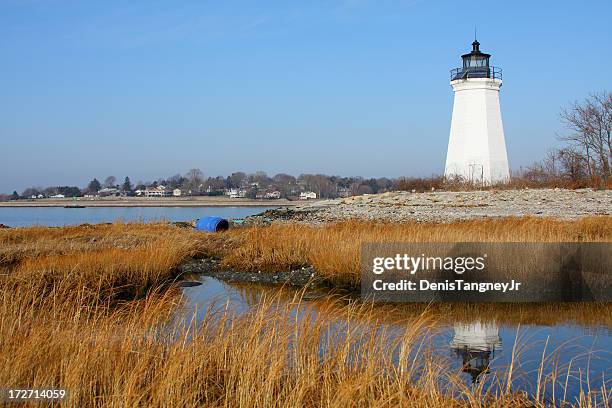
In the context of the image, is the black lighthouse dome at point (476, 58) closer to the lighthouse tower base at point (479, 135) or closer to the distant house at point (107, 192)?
the lighthouse tower base at point (479, 135)

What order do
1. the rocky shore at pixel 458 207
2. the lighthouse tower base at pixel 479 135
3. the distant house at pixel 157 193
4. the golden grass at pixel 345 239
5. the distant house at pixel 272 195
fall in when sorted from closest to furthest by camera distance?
the golden grass at pixel 345 239, the rocky shore at pixel 458 207, the lighthouse tower base at pixel 479 135, the distant house at pixel 272 195, the distant house at pixel 157 193

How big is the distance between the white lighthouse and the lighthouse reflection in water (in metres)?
25.7

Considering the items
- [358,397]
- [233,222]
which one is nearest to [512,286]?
[358,397]

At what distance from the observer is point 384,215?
21578 mm

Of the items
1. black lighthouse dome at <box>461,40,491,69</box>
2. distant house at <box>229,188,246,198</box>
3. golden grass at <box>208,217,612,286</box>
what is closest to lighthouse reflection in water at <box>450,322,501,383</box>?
golden grass at <box>208,217,612,286</box>

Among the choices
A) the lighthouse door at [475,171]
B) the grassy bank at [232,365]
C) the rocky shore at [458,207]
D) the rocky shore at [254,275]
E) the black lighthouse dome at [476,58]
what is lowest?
the rocky shore at [254,275]

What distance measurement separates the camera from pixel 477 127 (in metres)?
34.0

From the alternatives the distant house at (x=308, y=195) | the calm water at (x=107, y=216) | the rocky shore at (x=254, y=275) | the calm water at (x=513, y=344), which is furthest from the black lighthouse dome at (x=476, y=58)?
the distant house at (x=308, y=195)

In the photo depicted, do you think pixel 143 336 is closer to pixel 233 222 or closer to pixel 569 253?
pixel 569 253

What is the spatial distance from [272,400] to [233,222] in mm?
19786

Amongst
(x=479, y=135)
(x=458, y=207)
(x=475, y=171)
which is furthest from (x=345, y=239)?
(x=479, y=135)

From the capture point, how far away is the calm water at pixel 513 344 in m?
5.86

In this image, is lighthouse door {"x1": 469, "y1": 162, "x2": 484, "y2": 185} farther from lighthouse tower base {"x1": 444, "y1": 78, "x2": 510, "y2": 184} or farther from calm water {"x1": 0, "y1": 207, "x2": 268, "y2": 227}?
calm water {"x1": 0, "y1": 207, "x2": 268, "y2": 227}

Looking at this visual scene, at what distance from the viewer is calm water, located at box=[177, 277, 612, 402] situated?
586cm
